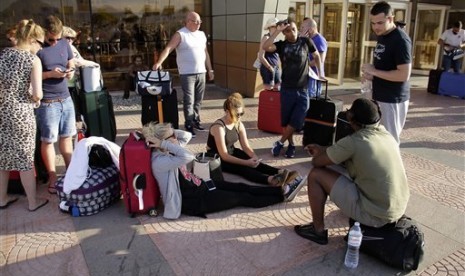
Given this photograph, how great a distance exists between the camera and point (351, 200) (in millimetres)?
2703

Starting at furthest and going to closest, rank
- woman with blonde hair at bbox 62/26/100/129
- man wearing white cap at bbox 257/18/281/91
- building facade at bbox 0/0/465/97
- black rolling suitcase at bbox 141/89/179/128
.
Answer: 1. building facade at bbox 0/0/465/97
2. man wearing white cap at bbox 257/18/281/91
3. black rolling suitcase at bbox 141/89/179/128
4. woman with blonde hair at bbox 62/26/100/129

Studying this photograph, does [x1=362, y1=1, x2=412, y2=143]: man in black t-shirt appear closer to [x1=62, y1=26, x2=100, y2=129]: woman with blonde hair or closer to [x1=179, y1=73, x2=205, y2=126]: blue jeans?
[x1=179, y1=73, x2=205, y2=126]: blue jeans

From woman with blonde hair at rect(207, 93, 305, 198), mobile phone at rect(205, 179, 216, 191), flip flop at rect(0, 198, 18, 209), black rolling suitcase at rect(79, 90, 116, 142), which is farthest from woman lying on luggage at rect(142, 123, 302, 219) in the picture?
black rolling suitcase at rect(79, 90, 116, 142)

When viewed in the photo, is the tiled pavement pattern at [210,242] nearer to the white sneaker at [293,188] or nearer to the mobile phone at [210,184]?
the white sneaker at [293,188]

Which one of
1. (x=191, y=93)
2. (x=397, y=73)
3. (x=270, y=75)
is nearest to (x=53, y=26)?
(x=191, y=93)

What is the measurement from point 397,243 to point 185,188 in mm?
1725

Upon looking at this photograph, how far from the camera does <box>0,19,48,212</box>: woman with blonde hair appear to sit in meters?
3.14

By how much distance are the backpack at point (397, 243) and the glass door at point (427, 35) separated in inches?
433

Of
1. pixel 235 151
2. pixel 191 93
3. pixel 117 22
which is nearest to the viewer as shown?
pixel 235 151

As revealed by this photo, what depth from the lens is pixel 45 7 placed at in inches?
310

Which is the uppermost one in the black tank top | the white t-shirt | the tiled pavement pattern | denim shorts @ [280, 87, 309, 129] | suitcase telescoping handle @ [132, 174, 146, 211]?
the white t-shirt

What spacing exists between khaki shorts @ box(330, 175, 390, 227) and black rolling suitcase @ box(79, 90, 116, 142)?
320 cm

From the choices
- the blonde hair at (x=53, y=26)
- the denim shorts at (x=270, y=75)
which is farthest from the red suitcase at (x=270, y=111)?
the blonde hair at (x=53, y=26)

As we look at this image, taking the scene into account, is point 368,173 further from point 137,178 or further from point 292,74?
point 292,74
